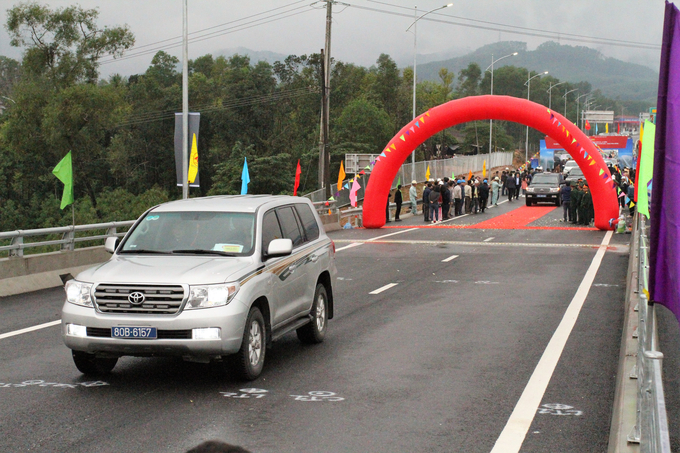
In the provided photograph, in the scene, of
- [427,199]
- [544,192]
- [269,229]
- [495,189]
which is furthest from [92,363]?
[544,192]

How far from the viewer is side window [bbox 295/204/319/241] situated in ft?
33.8

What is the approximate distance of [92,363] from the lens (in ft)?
27.3

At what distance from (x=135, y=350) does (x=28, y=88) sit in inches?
2036

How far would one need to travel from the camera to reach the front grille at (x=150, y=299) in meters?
7.63

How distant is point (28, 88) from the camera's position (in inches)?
2164

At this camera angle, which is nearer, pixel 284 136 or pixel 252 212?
pixel 252 212

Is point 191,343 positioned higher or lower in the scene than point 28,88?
lower

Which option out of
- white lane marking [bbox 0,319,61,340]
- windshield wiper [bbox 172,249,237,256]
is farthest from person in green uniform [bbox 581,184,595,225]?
windshield wiper [bbox 172,249,237,256]

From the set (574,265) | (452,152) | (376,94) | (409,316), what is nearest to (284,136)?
(376,94)

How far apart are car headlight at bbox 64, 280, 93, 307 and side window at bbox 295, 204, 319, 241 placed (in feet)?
10.2

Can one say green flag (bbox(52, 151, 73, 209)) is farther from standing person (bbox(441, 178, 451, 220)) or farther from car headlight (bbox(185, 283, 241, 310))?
standing person (bbox(441, 178, 451, 220))

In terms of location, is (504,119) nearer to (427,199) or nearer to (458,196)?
(427,199)

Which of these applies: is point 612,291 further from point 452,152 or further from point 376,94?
point 452,152

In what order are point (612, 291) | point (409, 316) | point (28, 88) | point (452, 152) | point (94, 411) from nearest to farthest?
point (94, 411), point (409, 316), point (612, 291), point (28, 88), point (452, 152)
